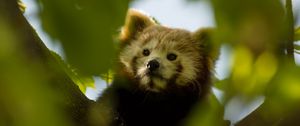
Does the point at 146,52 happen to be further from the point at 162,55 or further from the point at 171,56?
the point at 171,56

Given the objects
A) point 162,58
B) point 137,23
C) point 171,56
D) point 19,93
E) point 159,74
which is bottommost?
point 19,93

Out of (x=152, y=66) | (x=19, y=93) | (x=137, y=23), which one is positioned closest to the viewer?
(x=19, y=93)

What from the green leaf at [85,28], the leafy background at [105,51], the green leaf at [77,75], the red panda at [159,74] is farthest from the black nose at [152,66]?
the green leaf at [85,28]

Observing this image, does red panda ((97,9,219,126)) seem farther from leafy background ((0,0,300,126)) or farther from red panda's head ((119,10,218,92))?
leafy background ((0,0,300,126))

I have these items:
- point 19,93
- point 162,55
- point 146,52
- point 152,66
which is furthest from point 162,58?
point 19,93

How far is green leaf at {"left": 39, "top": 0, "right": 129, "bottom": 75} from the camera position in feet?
1.34

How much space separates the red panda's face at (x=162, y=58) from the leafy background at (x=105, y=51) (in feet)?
8.77

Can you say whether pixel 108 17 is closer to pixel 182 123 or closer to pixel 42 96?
pixel 42 96

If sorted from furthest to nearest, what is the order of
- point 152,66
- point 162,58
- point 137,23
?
point 137,23
point 162,58
point 152,66

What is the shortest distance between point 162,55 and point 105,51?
3213mm

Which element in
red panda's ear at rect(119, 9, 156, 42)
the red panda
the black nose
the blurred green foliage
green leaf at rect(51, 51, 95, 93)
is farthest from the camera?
red panda's ear at rect(119, 9, 156, 42)

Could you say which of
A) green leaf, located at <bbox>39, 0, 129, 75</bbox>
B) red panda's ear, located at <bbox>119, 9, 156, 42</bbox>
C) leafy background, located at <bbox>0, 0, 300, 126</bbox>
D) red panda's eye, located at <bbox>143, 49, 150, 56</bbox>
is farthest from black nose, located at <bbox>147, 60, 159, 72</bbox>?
green leaf, located at <bbox>39, 0, 129, 75</bbox>

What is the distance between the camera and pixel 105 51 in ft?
1.41

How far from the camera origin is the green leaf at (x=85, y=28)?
0.41m
